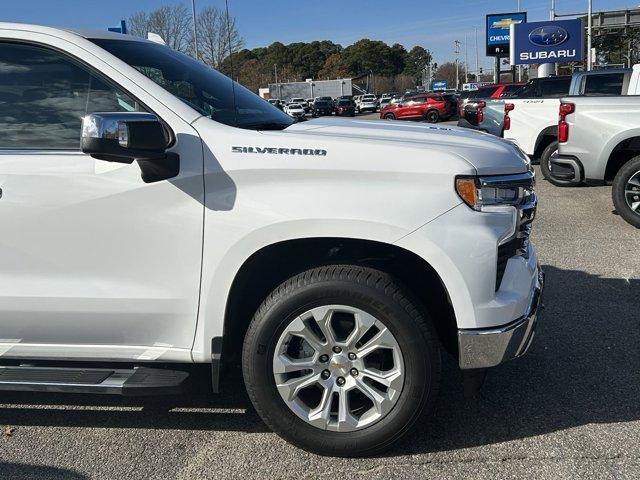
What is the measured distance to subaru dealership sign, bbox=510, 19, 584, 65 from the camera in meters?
34.1

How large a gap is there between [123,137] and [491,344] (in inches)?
71.0

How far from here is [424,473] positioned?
2807mm

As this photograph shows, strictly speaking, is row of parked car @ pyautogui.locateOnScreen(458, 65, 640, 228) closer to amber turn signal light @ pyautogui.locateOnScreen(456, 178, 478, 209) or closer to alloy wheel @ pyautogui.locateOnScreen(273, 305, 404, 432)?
amber turn signal light @ pyautogui.locateOnScreen(456, 178, 478, 209)

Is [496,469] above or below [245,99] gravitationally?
below

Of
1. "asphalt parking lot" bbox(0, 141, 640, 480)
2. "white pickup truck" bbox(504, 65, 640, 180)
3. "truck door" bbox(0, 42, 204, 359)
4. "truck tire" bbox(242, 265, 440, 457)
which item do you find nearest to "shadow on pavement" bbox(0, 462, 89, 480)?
"asphalt parking lot" bbox(0, 141, 640, 480)

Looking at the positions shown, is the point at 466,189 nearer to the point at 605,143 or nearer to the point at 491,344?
the point at 491,344

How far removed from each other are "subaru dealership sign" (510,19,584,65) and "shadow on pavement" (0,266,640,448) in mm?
33672

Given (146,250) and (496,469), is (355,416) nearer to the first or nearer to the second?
(496,469)

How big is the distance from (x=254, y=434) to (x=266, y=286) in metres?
0.79

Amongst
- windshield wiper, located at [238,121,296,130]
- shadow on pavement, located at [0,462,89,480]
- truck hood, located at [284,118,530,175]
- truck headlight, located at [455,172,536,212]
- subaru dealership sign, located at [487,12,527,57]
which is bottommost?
shadow on pavement, located at [0,462,89,480]

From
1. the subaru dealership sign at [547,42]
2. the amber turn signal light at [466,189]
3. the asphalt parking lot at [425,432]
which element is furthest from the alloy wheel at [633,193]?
the subaru dealership sign at [547,42]

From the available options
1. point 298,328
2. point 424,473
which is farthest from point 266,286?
point 424,473

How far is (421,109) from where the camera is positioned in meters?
37.3

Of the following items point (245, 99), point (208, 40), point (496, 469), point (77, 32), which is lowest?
point (496, 469)
